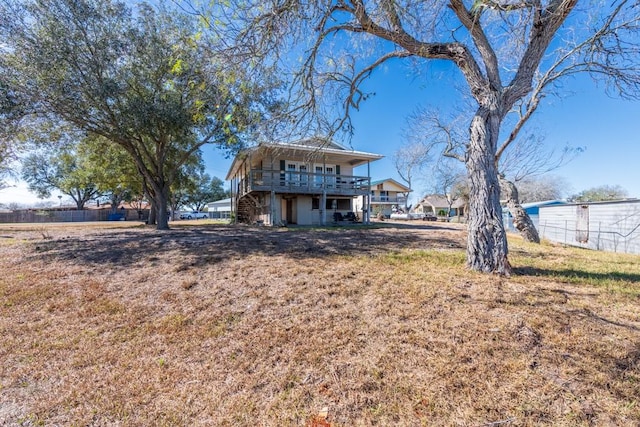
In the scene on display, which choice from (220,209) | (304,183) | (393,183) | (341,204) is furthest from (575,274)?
(220,209)

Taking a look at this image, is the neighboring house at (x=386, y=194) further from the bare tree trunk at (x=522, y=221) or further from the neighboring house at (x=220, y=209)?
the bare tree trunk at (x=522, y=221)

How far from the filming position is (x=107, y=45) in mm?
9180

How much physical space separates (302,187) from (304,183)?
62 centimetres

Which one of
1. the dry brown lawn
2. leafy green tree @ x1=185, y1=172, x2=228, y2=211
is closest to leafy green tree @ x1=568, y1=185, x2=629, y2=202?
the dry brown lawn

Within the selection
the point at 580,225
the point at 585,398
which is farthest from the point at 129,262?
the point at 580,225

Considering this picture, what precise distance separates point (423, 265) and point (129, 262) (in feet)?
19.7

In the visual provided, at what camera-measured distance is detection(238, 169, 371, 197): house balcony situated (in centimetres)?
1595

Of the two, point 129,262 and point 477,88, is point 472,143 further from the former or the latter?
point 129,262

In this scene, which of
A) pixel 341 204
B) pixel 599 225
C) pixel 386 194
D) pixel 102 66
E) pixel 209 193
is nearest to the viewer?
pixel 102 66

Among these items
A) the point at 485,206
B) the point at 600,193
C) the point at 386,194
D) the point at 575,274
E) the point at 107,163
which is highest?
the point at 600,193

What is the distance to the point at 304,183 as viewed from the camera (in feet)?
57.1

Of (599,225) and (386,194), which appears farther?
(386,194)

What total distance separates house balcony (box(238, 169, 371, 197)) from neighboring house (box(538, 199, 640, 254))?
10.7 m

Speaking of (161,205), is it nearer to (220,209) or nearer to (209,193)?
(220,209)
